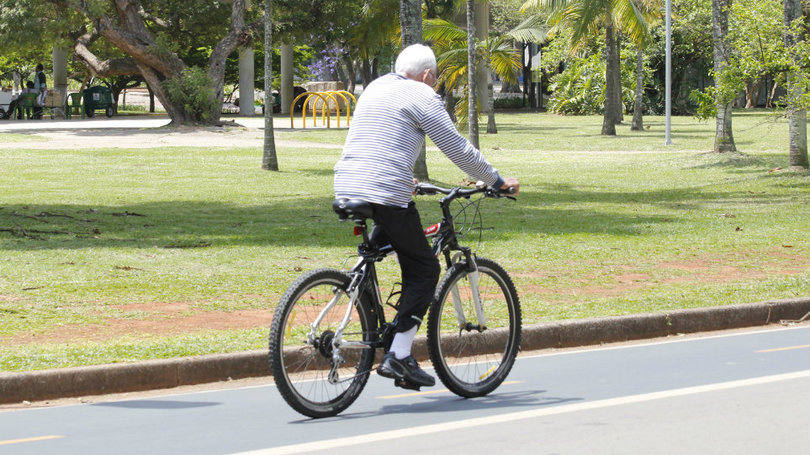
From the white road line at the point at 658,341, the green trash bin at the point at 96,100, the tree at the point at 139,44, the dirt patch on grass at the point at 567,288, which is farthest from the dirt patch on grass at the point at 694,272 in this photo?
the green trash bin at the point at 96,100

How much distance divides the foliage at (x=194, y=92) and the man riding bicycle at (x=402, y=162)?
29.4 metres

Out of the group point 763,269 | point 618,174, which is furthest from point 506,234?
point 618,174

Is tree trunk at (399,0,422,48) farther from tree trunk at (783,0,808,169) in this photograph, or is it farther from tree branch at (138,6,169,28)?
tree branch at (138,6,169,28)

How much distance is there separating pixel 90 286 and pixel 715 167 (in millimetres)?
17790

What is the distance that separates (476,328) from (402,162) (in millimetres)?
1368

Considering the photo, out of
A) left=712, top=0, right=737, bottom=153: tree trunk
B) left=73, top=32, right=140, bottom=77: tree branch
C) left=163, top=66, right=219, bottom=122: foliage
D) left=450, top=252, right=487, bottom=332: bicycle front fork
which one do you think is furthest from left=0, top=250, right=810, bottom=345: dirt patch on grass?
left=73, top=32, right=140, bottom=77: tree branch

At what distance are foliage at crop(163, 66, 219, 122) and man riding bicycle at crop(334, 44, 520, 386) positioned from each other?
29.4 m

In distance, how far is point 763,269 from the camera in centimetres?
1183

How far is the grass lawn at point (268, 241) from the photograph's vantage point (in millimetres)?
8891

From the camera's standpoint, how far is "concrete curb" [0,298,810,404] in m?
6.79

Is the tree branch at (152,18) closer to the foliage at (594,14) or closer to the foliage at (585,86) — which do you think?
the foliage at (594,14)

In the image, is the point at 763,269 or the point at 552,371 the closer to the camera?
the point at 552,371

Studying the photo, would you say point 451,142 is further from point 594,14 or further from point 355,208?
point 594,14

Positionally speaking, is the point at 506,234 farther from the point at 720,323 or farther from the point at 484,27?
the point at 484,27
